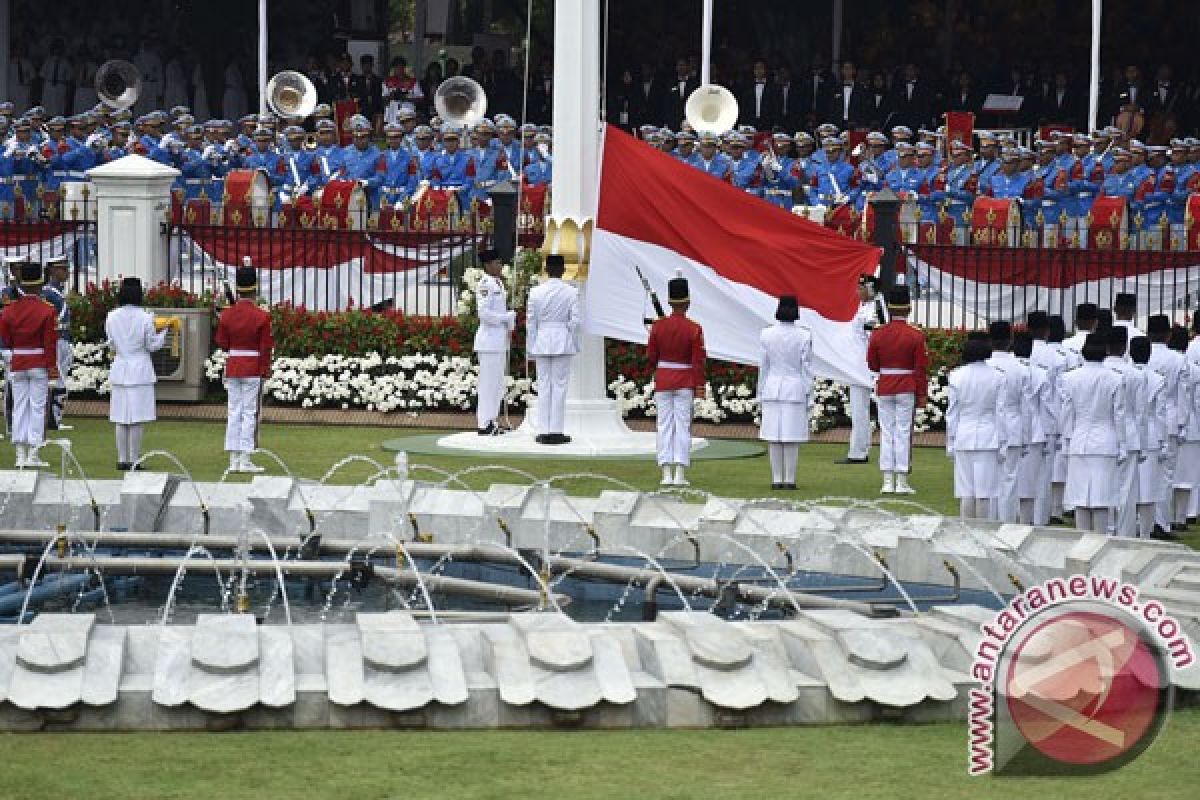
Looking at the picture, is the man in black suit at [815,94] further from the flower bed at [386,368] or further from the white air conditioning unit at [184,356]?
the white air conditioning unit at [184,356]

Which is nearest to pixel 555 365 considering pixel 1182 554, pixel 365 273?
pixel 365 273

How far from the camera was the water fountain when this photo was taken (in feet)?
32.9

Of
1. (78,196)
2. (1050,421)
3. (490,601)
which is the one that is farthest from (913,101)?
(490,601)

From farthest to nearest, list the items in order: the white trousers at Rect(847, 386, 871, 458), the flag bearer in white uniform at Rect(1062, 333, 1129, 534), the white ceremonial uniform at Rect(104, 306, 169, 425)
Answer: the white trousers at Rect(847, 386, 871, 458) < the white ceremonial uniform at Rect(104, 306, 169, 425) < the flag bearer in white uniform at Rect(1062, 333, 1129, 534)

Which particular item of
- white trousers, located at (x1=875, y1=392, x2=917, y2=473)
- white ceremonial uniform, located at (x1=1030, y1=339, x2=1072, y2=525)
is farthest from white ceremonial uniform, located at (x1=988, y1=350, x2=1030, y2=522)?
white trousers, located at (x1=875, y1=392, x2=917, y2=473)

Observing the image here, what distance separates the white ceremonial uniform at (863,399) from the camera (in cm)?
2038

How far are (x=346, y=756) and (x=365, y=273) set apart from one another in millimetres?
15064

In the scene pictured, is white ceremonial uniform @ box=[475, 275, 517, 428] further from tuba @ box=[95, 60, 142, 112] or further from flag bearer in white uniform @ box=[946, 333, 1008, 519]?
tuba @ box=[95, 60, 142, 112]

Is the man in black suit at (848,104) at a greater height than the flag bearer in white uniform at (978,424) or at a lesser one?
greater

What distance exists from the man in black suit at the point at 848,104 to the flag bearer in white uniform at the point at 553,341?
12723mm

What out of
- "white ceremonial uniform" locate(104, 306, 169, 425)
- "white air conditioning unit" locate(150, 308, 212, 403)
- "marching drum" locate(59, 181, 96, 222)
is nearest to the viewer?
"white ceremonial uniform" locate(104, 306, 169, 425)

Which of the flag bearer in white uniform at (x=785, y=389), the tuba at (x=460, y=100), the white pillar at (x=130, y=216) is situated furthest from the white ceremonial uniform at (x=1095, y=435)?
the tuba at (x=460, y=100)

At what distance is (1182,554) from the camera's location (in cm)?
1271

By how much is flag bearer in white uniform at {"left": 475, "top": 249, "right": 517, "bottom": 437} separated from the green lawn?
38.7 ft
